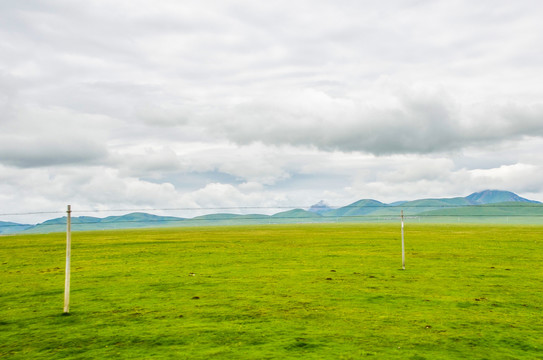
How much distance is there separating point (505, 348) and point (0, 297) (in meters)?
24.5

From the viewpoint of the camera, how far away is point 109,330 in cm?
1547

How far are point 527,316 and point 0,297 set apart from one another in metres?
26.0

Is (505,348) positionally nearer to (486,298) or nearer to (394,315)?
(394,315)

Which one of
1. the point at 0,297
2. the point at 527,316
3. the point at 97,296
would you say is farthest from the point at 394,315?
the point at 0,297

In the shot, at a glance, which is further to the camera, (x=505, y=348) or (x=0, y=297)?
(x=0, y=297)

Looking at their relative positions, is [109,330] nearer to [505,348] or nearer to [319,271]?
[505,348]

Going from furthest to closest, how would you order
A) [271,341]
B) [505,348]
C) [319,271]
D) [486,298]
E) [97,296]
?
Answer: [319,271] < [97,296] < [486,298] < [271,341] < [505,348]

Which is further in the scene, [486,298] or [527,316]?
[486,298]

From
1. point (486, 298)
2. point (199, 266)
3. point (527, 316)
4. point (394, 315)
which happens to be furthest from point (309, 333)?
point (199, 266)

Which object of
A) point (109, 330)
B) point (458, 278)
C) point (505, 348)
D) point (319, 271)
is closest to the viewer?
point (505, 348)

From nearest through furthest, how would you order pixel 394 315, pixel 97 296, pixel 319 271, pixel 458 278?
1. pixel 394 315
2. pixel 97 296
3. pixel 458 278
4. pixel 319 271

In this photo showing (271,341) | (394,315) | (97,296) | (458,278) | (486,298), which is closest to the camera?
(271,341)

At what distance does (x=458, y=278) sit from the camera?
89.7ft

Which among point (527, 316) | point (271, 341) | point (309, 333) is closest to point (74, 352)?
point (271, 341)
